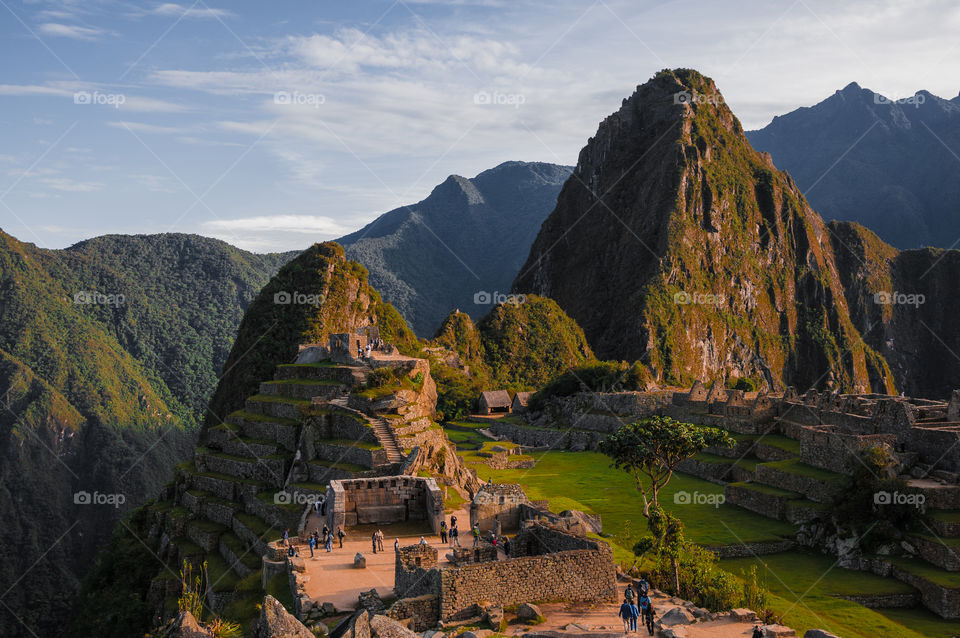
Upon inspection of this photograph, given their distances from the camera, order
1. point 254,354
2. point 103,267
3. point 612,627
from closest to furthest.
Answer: point 612,627 < point 254,354 < point 103,267

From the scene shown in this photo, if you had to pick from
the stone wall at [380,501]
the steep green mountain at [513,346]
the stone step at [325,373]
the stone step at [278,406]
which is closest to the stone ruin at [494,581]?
the stone wall at [380,501]

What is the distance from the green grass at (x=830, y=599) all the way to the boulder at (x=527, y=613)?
10169 millimetres

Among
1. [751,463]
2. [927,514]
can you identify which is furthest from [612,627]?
[751,463]

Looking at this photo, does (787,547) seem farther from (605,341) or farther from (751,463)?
(605,341)

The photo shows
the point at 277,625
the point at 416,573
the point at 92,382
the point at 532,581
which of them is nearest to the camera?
the point at 277,625

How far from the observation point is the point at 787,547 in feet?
118

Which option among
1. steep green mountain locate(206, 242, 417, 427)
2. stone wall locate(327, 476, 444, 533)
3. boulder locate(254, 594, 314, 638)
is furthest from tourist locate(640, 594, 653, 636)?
steep green mountain locate(206, 242, 417, 427)

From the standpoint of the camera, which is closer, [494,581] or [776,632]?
[776,632]

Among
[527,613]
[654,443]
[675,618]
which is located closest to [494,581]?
[527,613]

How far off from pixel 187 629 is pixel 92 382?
133174 mm

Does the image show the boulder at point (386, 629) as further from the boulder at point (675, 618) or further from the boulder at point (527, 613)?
the boulder at point (675, 618)

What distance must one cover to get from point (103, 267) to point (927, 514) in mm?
161479

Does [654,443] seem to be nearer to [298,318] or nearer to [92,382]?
[298,318]

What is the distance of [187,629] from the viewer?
13.0 m
